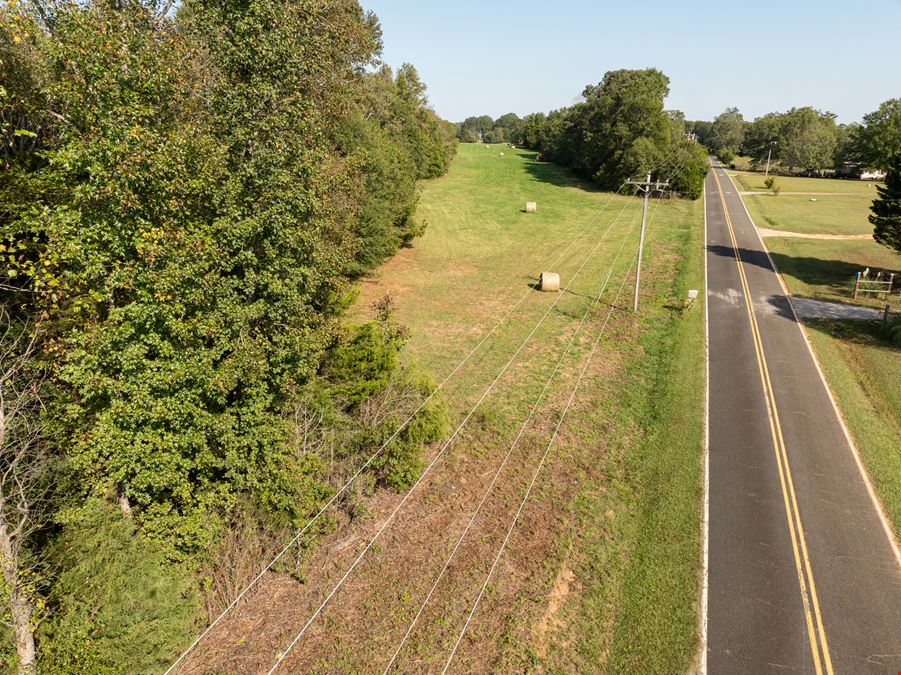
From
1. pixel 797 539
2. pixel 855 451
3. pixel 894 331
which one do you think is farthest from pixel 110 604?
pixel 894 331

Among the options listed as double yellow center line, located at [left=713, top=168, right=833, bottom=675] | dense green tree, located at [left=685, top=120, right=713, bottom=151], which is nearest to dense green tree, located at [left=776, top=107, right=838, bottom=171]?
dense green tree, located at [left=685, top=120, right=713, bottom=151]

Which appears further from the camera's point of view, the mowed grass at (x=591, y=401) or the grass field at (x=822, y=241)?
the grass field at (x=822, y=241)

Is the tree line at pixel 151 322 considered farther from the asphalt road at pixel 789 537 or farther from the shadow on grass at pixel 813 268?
the shadow on grass at pixel 813 268

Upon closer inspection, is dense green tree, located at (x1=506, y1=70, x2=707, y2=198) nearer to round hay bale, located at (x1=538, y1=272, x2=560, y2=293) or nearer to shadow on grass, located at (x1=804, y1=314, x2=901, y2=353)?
round hay bale, located at (x1=538, y1=272, x2=560, y2=293)

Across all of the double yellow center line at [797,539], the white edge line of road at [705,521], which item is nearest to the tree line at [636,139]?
the white edge line of road at [705,521]

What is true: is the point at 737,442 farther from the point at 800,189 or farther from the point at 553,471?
the point at 800,189

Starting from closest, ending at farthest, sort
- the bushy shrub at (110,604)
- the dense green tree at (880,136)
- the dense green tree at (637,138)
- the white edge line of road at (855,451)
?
the bushy shrub at (110,604) → the white edge line of road at (855,451) → the dense green tree at (637,138) → the dense green tree at (880,136)

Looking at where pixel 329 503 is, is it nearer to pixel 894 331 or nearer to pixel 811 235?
pixel 894 331
